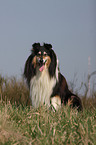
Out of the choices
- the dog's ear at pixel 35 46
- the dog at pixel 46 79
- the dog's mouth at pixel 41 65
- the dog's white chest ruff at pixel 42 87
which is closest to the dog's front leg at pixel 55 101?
the dog at pixel 46 79

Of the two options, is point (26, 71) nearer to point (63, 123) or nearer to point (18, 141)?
point (63, 123)

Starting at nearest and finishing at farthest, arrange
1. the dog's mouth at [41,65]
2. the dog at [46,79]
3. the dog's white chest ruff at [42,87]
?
the dog's mouth at [41,65], the dog at [46,79], the dog's white chest ruff at [42,87]

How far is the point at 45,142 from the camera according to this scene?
306cm

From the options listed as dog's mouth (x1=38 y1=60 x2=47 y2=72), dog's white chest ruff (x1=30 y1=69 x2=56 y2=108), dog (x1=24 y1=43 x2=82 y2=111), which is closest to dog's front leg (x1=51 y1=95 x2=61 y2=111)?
dog (x1=24 y1=43 x2=82 y2=111)

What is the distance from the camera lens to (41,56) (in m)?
5.36

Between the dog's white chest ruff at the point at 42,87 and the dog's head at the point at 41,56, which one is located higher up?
the dog's head at the point at 41,56

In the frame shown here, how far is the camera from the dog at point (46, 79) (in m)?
5.48

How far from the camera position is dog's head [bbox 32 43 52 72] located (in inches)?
212

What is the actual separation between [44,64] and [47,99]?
0.82 m

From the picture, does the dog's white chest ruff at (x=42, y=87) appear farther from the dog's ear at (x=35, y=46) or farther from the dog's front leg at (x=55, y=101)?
the dog's ear at (x=35, y=46)

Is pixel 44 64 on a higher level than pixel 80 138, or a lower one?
higher

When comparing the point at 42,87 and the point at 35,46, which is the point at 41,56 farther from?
the point at 42,87

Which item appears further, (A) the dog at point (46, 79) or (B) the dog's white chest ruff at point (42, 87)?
(B) the dog's white chest ruff at point (42, 87)

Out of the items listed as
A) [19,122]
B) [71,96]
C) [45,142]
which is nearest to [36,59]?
[71,96]
